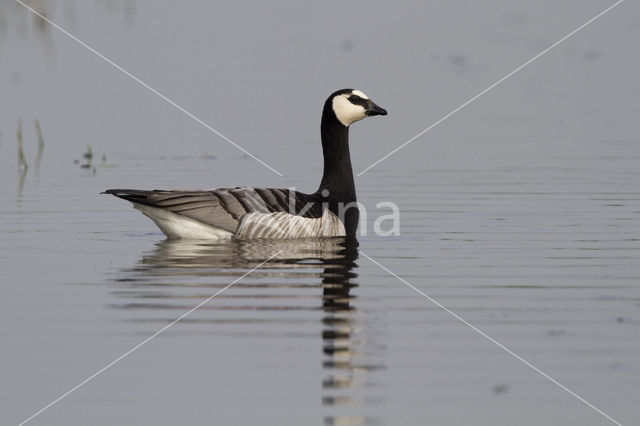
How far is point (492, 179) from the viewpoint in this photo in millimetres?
19922

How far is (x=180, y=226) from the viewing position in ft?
49.1

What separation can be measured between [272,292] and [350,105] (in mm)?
5566

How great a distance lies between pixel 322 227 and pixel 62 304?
5.11 meters

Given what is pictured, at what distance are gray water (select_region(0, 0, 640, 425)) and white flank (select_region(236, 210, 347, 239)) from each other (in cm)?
28

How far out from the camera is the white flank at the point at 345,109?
1639 cm

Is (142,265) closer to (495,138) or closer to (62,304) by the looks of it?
(62,304)

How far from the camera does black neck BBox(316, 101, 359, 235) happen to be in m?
16.0
